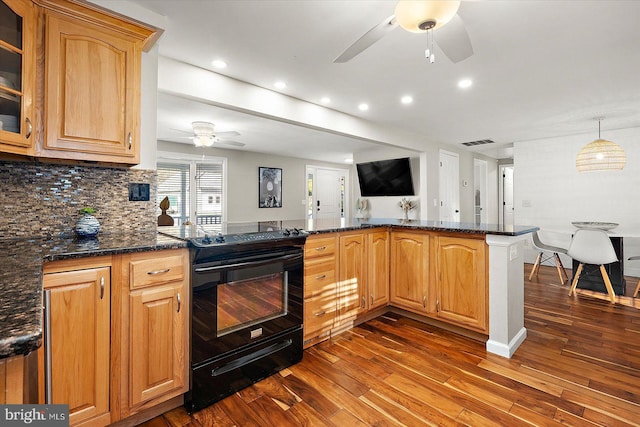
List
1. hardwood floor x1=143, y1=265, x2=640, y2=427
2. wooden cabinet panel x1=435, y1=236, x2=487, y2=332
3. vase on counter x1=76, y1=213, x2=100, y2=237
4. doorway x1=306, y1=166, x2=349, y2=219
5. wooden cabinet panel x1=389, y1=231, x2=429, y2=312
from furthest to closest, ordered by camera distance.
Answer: doorway x1=306, y1=166, x2=349, y2=219 → wooden cabinet panel x1=389, y1=231, x2=429, y2=312 → wooden cabinet panel x1=435, y1=236, x2=487, y2=332 → vase on counter x1=76, y1=213, x2=100, y2=237 → hardwood floor x1=143, y1=265, x2=640, y2=427

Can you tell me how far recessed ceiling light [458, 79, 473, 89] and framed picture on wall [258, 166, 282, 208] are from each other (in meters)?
4.82

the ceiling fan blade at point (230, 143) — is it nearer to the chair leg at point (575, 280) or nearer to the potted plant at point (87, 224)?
the potted plant at point (87, 224)

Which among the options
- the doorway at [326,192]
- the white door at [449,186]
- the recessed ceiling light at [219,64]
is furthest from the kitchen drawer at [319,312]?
the doorway at [326,192]

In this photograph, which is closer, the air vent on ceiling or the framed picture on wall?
the air vent on ceiling

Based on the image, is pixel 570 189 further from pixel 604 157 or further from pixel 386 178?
pixel 386 178

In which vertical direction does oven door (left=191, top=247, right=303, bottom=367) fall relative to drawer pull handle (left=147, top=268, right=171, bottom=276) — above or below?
below

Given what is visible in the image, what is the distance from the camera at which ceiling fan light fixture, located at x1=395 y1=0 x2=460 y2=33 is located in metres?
1.35

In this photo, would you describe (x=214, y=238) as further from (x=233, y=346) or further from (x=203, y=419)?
(x=203, y=419)

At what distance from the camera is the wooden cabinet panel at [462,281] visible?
2.45 metres

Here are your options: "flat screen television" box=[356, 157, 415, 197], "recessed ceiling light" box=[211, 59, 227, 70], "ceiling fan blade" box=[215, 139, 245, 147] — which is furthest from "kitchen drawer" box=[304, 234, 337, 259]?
"ceiling fan blade" box=[215, 139, 245, 147]

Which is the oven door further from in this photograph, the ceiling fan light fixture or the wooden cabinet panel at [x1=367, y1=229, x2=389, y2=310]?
the ceiling fan light fixture

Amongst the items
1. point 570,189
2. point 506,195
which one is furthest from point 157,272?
point 506,195

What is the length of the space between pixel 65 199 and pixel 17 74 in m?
0.70

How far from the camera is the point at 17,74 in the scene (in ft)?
4.90
